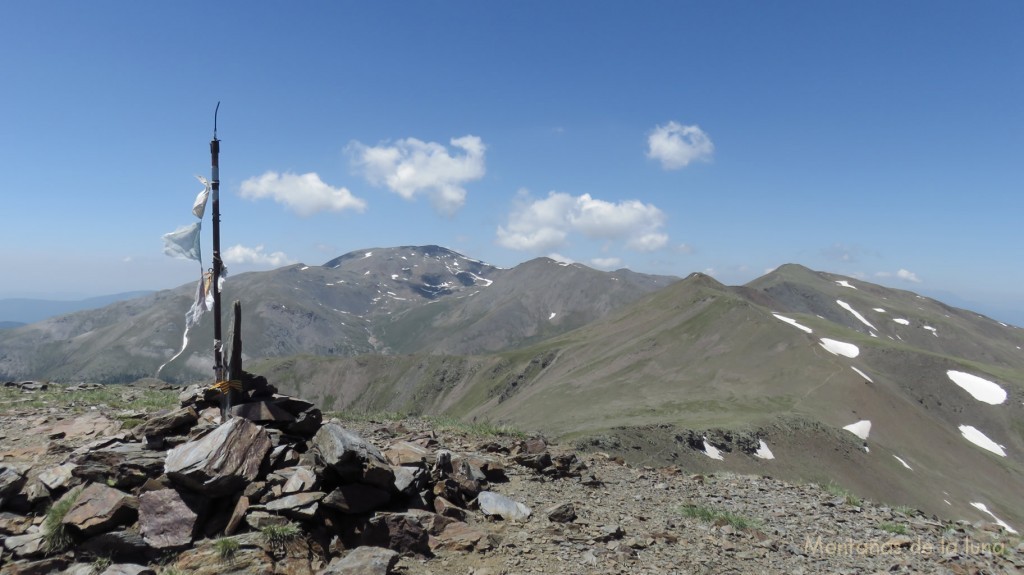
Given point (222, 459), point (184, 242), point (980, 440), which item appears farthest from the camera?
point (980, 440)

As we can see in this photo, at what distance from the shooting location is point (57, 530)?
8727mm

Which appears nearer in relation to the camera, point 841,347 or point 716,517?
point 716,517

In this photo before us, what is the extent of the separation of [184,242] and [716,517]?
1294 centimetres

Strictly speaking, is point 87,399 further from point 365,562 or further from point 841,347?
point 841,347

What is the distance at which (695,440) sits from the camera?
42281mm

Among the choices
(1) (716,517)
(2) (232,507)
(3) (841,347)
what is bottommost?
(1) (716,517)

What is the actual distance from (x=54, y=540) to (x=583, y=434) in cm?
3722

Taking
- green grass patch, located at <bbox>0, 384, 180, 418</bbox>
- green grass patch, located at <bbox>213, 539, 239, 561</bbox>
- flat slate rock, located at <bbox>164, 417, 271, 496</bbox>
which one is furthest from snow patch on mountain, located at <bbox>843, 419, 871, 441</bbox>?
green grass patch, located at <bbox>213, 539, 239, 561</bbox>

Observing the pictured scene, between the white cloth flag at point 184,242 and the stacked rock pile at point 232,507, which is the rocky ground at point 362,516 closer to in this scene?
the stacked rock pile at point 232,507

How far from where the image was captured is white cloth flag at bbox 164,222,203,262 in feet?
38.5

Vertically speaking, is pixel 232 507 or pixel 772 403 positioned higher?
pixel 232 507

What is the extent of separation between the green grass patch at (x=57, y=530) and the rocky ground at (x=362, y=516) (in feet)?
0.20

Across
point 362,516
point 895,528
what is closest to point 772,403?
point 895,528

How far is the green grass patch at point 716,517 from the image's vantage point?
39.7ft
